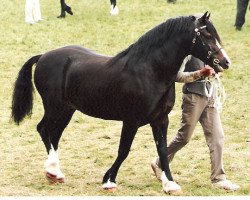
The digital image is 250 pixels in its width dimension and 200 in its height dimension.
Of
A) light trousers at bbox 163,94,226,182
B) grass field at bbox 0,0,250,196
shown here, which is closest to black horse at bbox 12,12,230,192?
light trousers at bbox 163,94,226,182

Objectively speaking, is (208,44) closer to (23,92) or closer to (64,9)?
(23,92)

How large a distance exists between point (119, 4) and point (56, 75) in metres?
13.2

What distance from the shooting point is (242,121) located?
10.2 meters

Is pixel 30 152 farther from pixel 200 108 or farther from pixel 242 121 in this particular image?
pixel 242 121

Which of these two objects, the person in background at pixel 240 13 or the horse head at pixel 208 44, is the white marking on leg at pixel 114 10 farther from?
the horse head at pixel 208 44

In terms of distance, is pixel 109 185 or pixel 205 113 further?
pixel 205 113

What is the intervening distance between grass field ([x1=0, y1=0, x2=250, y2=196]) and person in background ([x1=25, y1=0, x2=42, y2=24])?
27 centimetres

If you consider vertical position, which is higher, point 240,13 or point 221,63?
point 221,63

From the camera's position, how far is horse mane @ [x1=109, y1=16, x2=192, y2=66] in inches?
243

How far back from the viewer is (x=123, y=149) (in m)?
6.49

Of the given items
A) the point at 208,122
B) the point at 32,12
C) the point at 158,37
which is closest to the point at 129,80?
the point at 158,37

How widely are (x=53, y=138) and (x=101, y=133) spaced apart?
2578 millimetres


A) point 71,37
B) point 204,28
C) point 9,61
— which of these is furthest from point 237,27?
point 204,28

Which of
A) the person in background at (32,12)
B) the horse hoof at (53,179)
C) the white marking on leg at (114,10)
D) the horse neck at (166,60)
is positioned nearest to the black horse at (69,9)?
the white marking on leg at (114,10)
